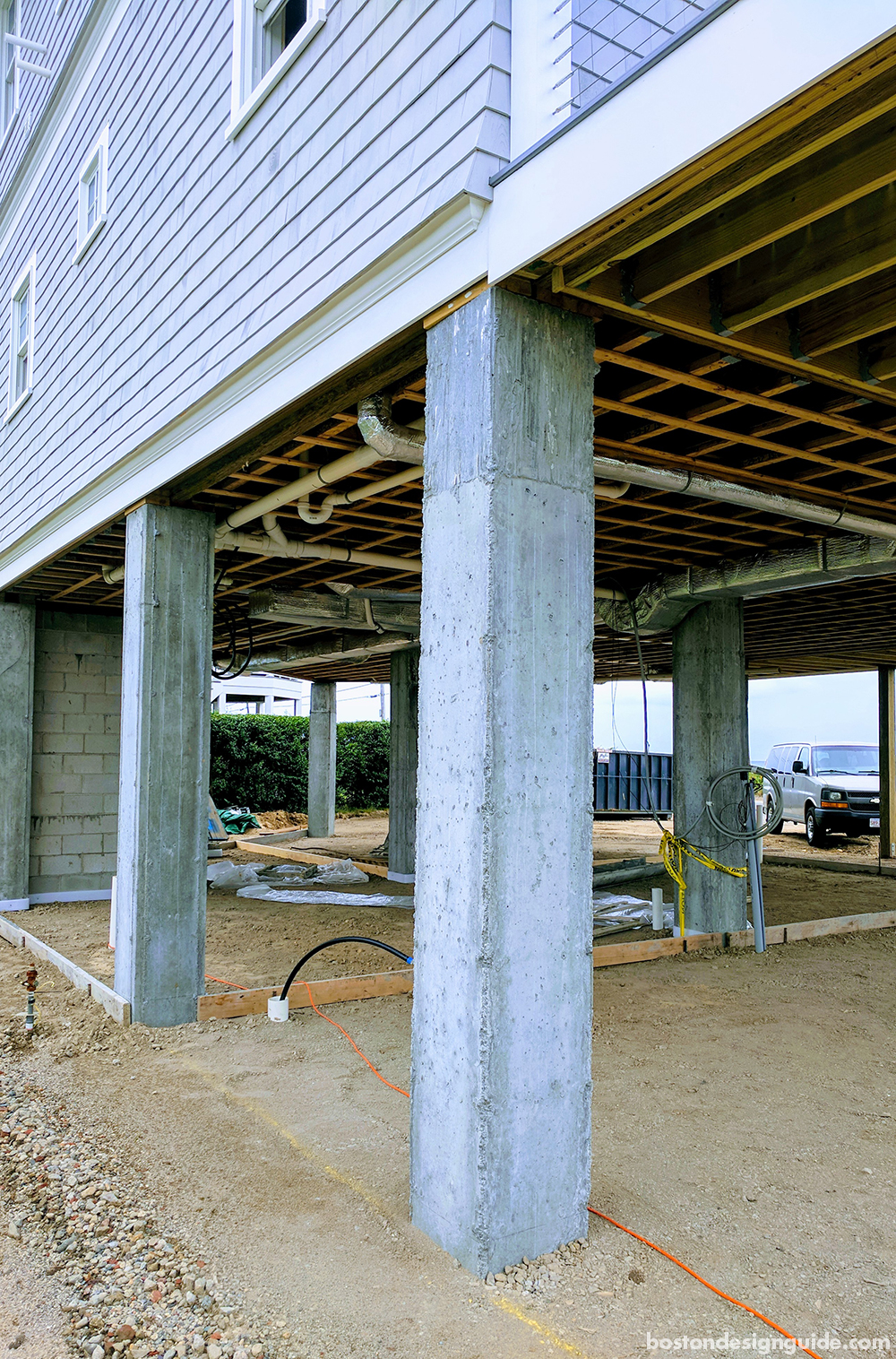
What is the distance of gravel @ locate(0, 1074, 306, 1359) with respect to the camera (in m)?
2.68

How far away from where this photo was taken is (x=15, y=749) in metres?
10.1

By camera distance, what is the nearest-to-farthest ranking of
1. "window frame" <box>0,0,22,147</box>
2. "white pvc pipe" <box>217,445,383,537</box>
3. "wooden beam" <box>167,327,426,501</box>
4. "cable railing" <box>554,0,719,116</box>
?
"cable railing" <box>554,0,719,116</box> < "wooden beam" <box>167,327,426,501</box> < "white pvc pipe" <box>217,445,383,537</box> < "window frame" <box>0,0,22,147</box>

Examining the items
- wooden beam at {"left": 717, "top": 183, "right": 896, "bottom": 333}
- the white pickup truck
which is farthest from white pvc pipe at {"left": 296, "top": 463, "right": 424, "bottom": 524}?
the white pickup truck

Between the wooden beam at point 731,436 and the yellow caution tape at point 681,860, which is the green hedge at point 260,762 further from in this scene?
the wooden beam at point 731,436

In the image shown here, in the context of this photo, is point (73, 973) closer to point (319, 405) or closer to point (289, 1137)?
point (289, 1137)

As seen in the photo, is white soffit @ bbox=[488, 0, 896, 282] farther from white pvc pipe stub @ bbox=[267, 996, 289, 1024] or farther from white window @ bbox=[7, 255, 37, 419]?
white window @ bbox=[7, 255, 37, 419]

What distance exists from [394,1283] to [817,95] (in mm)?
3541

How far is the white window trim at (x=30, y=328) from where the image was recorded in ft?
29.0

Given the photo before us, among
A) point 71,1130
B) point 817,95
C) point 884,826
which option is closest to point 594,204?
point 817,95

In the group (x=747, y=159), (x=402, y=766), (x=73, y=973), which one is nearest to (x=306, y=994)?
(x=73, y=973)

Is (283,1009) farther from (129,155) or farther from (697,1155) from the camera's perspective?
(129,155)

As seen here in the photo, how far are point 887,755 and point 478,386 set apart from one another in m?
14.2

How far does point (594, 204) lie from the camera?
8.93 ft

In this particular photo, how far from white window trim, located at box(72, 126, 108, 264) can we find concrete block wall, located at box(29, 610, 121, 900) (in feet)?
14.9
